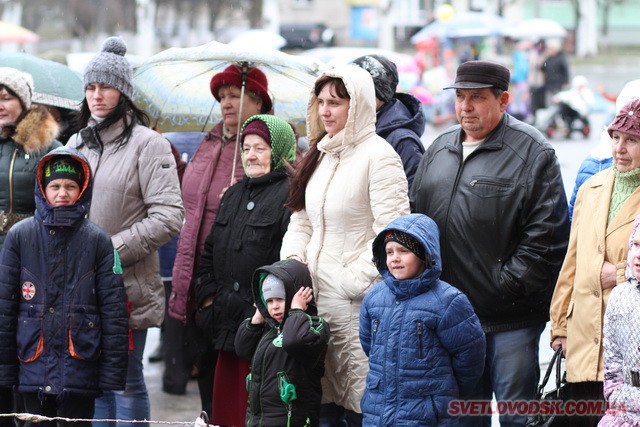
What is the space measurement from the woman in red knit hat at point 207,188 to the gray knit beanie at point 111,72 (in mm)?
562

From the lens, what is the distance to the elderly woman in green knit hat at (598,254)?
4.82 metres

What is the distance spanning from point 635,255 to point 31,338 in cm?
283

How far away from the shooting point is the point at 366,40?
178 ft

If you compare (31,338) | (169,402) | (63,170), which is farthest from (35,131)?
(169,402)

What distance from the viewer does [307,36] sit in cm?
4950

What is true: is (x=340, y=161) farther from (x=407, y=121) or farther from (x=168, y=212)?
(x=168, y=212)

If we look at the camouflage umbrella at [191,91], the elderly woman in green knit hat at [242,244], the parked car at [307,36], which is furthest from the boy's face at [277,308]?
the parked car at [307,36]

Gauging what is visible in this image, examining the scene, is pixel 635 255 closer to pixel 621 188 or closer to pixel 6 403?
pixel 621 188

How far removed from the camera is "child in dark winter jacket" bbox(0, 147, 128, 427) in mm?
5660

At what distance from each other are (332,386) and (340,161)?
41.3 inches

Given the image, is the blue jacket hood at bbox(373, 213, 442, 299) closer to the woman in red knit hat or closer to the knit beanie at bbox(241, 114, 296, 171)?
the knit beanie at bbox(241, 114, 296, 171)

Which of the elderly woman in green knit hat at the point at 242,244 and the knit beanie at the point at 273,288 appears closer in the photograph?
the knit beanie at the point at 273,288

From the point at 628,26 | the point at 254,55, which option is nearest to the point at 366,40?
the point at 628,26

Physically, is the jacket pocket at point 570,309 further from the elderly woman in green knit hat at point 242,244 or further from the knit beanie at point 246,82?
the knit beanie at point 246,82
